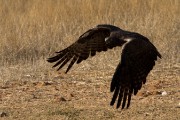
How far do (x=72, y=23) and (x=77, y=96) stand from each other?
3.63m

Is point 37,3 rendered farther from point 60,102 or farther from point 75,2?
point 60,102

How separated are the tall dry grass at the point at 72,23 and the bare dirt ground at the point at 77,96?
2.67ft

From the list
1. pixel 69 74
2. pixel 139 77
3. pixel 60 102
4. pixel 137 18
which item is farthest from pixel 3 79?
pixel 139 77

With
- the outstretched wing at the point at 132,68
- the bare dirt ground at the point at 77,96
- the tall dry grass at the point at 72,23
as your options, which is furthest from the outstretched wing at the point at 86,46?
the tall dry grass at the point at 72,23

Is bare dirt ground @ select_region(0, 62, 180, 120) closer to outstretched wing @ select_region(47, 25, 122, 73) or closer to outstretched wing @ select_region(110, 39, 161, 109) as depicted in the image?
outstretched wing @ select_region(47, 25, 122, 73)

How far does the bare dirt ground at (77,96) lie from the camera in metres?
7.75

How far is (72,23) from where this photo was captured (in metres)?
12.4

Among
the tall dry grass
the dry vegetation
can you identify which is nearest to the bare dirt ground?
the dry vegetation

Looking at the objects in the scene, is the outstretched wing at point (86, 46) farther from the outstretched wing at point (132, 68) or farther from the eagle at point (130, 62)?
the outstretched wing at point (132, 68)

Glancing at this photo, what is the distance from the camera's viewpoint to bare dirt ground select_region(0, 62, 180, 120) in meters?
7.75

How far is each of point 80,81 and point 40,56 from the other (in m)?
1.79

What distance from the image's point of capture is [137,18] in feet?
40.2

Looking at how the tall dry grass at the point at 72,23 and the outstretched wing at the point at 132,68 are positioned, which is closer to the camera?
the outstretched wing at the point at 132,68

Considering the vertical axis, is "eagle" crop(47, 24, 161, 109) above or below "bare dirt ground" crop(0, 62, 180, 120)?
above
